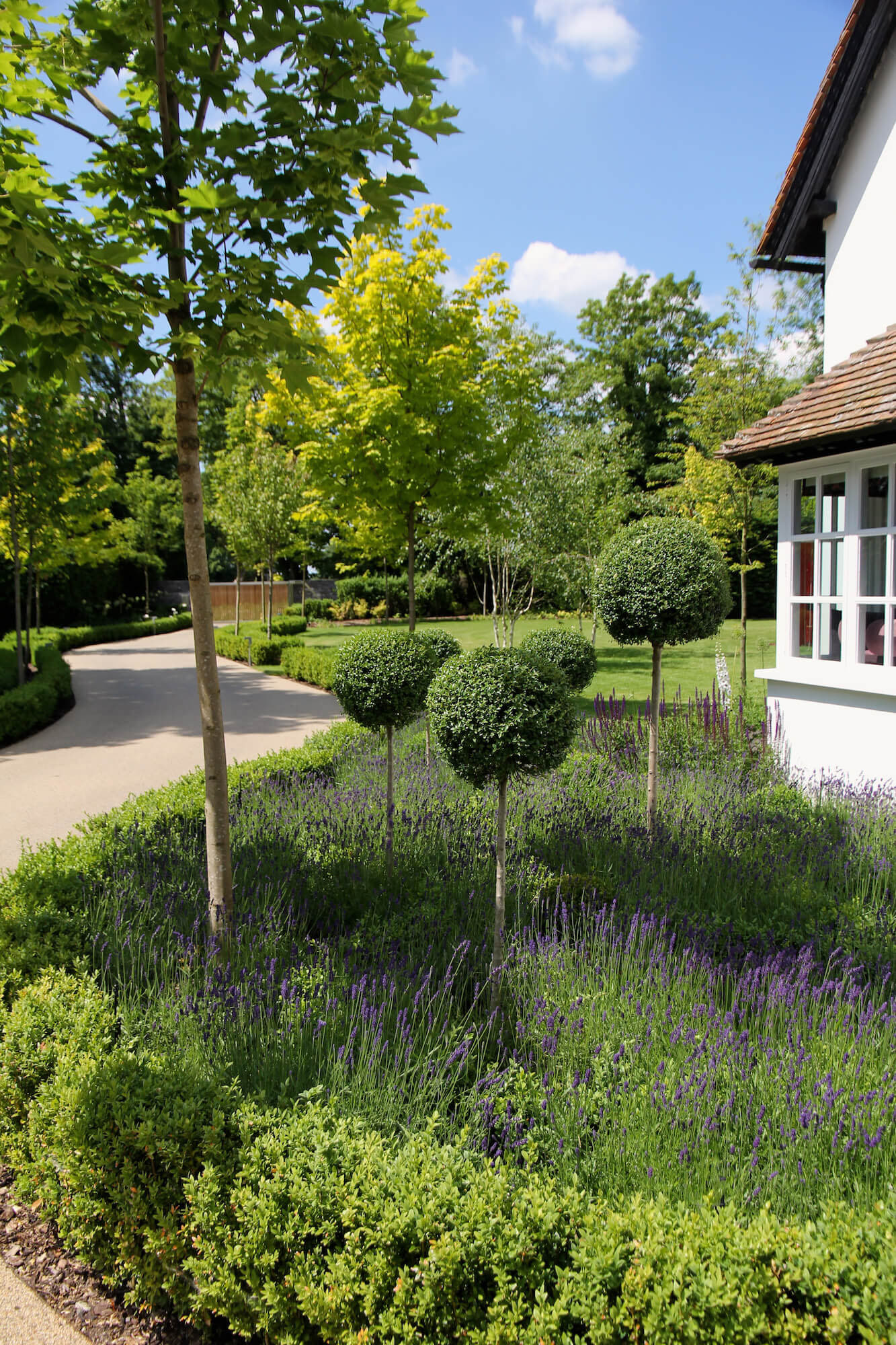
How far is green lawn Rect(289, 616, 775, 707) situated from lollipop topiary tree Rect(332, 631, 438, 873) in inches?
192

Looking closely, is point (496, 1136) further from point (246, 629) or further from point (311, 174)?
point (246, 629)

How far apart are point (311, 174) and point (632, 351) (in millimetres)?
41780

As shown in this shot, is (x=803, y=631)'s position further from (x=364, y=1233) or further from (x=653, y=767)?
(x=364, y=1233)

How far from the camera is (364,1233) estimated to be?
234cm

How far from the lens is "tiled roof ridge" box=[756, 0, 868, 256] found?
843cm

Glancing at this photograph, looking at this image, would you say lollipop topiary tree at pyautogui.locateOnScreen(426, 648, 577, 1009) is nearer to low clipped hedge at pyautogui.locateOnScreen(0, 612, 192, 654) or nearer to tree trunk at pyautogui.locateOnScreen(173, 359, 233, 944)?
tree trunk at pyautogui.locateOnScreen(173, 359, 233, 944)

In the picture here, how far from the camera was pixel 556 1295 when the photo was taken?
2.27 m

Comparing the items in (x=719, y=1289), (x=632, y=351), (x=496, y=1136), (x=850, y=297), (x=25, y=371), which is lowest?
(x=496, y=1136)

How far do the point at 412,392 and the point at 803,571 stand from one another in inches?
234

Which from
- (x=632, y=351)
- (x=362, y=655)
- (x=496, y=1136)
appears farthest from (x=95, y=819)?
(x=632, y=351)

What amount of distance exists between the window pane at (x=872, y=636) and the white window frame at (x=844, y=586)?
0.03m

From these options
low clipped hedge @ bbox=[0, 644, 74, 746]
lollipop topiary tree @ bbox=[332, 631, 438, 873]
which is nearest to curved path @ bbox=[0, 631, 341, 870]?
low clipped hedge @ bbox=[0, 644, 74, 746]

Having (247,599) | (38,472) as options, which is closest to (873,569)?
(38,472)

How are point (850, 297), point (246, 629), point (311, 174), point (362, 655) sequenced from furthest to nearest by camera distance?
point (246, 629) → point (850, 297) → point (362, 655) → point (311, 174)
